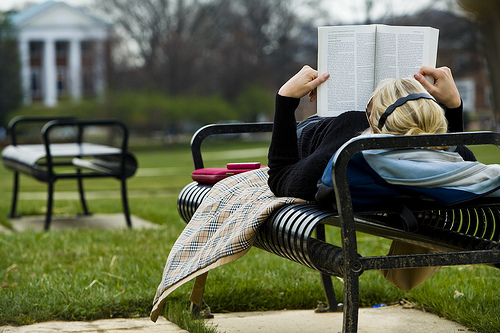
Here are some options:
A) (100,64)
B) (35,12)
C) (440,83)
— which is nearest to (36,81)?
(35,12)

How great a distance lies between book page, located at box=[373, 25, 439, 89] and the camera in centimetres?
277

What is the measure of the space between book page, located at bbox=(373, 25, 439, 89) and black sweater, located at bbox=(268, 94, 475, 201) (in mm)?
234

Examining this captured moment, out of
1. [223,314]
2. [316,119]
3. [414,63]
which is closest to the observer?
[414,63]

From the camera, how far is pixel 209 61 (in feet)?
154

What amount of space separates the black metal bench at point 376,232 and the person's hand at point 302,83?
1.43ft

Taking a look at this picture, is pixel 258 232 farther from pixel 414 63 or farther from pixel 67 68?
pixel 67 68

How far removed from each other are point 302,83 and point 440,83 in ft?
1.78

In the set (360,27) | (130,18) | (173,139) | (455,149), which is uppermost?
(130,18)

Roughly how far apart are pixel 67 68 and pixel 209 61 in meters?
25.9

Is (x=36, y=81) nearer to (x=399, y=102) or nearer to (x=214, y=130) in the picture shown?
(x=214, y=130)

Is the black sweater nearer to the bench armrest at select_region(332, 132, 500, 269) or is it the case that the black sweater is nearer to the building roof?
the bench armrest at select_region(332, 132, 500, 269)

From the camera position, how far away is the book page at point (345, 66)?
2.71m

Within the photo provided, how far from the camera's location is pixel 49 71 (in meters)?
67.9

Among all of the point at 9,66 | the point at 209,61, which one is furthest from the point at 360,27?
the point at 9,66
